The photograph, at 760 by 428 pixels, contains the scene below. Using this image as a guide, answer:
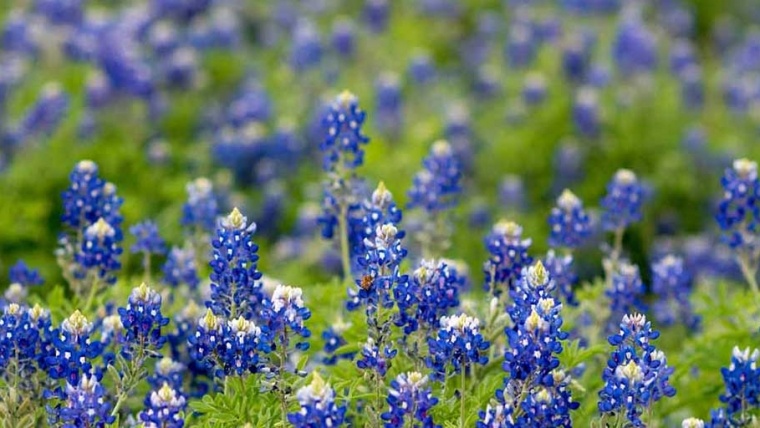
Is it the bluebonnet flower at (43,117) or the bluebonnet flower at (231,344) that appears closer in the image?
the bluebonnet flower at (231,344)

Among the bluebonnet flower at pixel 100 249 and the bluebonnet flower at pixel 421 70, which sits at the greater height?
the bluebonnet flower at pixel 421 70

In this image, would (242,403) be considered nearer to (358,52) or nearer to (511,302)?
(511,302)

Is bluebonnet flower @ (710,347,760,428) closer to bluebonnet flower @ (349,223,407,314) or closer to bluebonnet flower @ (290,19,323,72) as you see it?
bluebonnet flower @ (349,223,407,314)

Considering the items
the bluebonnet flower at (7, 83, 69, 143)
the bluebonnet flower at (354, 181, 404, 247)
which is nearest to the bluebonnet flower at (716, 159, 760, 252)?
the bluebonnet flower at (354, 181, 404, 247)

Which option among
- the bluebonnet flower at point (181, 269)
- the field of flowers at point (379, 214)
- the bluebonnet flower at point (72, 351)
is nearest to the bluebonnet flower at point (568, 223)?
the field of flowers at point (379, 214)

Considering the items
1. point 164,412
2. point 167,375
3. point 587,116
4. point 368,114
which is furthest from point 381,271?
point 368,114

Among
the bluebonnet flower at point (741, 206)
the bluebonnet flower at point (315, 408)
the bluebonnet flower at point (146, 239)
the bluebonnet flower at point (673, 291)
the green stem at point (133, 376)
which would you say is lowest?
the bluebonnet flower at point (315, 408)

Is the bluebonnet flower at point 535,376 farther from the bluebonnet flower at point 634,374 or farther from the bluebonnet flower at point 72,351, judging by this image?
the bluebonnet flower at point 72,351
